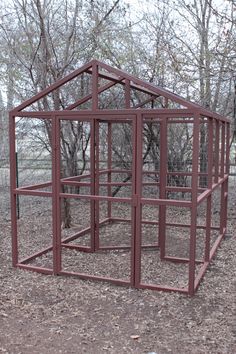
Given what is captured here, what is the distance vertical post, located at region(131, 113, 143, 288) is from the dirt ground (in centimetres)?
22

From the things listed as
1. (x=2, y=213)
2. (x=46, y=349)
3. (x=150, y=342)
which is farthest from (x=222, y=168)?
(x=2, y=213)

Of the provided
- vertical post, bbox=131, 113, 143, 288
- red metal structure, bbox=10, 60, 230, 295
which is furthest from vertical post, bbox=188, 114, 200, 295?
vertical post, bbox=131, 113, 143, 288

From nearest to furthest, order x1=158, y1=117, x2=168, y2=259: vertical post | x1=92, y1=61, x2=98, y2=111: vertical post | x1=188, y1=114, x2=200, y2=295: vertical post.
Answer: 1. x1=188, y1=114, x2=200, y2=295: vertical post
2. x1=92, y1=61, x2=98, y2=111: vertical post
3. x1=158, y1=117, x2=168, y2=259: vertical post

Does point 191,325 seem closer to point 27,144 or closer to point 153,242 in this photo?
point 153,242

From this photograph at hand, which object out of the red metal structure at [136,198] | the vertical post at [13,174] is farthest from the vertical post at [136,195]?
the vertical post at [13,174]

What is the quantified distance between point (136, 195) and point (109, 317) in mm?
1141

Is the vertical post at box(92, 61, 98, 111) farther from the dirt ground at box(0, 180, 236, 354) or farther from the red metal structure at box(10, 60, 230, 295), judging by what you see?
the dirt ground at box(0, 180, 236, 354)

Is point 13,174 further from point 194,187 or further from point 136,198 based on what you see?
point 194,187

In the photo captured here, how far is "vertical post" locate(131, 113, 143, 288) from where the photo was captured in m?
3.70

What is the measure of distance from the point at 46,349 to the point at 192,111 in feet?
7.45

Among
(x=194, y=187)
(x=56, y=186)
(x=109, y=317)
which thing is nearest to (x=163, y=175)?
(x=194, y=187)

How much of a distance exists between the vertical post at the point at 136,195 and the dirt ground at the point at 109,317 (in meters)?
0.22

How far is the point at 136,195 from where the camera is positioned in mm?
3766

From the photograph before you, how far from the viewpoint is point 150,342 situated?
2910 mm
